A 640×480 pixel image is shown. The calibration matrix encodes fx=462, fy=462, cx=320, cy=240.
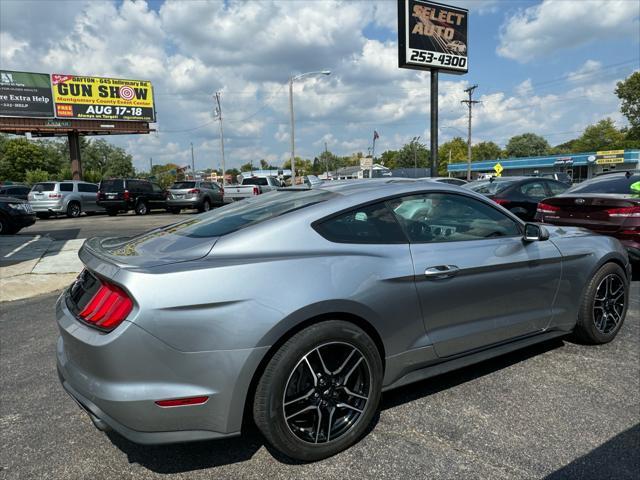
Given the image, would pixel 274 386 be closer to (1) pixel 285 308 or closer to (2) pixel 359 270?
(1) pixel 285 308

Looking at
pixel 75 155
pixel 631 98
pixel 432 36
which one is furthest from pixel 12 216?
pixel 631 98

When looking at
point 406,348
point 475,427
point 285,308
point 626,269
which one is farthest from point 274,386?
point 626,269

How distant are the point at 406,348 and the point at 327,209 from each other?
0.95 m

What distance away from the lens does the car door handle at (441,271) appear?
110 inches

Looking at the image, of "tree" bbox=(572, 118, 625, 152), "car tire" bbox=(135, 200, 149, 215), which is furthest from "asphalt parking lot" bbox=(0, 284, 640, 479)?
"tree" bbox=(572, 118, 625, 152)

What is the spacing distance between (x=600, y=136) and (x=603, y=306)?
115 metres

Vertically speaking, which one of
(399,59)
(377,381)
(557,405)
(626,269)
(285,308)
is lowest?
Answer: (557,405)

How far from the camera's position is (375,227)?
2820mm

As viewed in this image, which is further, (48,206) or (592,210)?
(48,206)

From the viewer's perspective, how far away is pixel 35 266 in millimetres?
8055

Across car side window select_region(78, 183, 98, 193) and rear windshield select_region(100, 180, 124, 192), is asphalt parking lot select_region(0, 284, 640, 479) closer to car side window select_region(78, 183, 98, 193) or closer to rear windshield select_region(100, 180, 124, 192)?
rear windshield select_region(100, 180, 124, 192)

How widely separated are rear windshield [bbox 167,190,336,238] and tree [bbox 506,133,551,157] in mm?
124353

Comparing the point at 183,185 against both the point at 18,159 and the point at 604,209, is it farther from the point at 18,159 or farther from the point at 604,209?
the point at 18,159

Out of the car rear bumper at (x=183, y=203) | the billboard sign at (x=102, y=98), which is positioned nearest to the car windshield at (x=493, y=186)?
the car rear bumper at (x=183, y=203)
